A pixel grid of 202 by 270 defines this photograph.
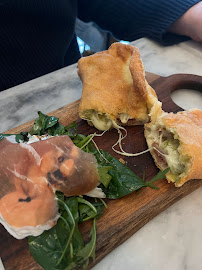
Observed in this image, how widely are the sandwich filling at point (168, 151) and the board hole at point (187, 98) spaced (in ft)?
1.52

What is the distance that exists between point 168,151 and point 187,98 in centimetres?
66

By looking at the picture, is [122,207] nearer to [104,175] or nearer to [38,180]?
[104,175]

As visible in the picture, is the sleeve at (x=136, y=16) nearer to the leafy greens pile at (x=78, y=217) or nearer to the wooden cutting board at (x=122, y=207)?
the wooden cutting board at (x=122, y=207)

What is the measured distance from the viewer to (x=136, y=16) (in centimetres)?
Result: 226

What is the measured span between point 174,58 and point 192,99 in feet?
1.72

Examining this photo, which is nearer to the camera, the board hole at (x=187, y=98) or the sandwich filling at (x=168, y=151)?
the sandwich filling at (x=168, y=151)

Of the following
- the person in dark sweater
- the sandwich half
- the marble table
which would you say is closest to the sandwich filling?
the sandwich half

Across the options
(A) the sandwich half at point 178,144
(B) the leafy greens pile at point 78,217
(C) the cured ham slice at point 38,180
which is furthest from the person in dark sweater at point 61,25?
(A) the sandwich half at point 178,144

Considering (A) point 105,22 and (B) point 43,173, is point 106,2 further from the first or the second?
(B) point 43,173

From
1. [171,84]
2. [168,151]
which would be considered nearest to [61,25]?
[171,84]

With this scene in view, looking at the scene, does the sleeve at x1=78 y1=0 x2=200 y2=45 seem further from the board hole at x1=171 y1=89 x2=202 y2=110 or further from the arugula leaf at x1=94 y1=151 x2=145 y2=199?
the arugula leaf at x1=94 y1=151 x2=145 y2=199

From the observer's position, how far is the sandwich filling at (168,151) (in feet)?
3.96

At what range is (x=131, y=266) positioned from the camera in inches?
41.8

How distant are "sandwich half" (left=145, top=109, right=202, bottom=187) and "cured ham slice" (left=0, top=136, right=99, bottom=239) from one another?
1.15 ft
